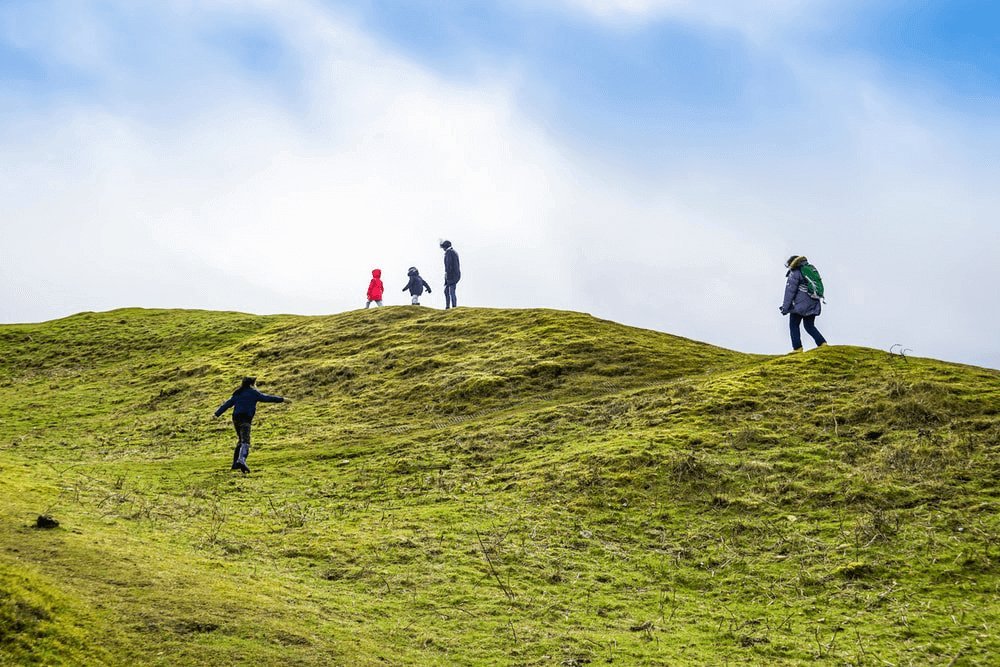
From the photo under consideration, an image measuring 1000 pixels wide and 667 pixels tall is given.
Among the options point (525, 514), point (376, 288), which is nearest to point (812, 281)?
point (525, 514)

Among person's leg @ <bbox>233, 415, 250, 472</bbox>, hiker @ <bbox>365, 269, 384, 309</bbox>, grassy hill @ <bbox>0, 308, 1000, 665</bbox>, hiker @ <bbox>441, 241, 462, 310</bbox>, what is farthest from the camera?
hiker @ <bbox>365, 269, 384, 309</bbox>

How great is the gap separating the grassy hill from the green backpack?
1912 millimetres

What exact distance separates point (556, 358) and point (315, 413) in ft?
29.0

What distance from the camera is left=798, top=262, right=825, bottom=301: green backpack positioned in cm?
3008

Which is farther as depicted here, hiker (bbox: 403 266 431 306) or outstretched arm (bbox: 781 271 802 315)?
hiker (bbox: 403 266 431 306)


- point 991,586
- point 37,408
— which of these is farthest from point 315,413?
point 991,586

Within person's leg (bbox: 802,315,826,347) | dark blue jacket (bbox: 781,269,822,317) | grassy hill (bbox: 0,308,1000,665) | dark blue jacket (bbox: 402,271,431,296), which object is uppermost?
dark blue jacket (bbox: 402,271,431,296)

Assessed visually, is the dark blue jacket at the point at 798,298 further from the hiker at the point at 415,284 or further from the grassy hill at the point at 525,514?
the hiker at the point at 415,284

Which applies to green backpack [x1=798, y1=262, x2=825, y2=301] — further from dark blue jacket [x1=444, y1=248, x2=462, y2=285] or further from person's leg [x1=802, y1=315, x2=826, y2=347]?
dark blue jacket [x1=444, y1=248, x2=462, y2=285]

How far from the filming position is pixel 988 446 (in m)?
21.2

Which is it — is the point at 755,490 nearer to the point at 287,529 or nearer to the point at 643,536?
the point at 643,536

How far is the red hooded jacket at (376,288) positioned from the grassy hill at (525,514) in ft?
34.6

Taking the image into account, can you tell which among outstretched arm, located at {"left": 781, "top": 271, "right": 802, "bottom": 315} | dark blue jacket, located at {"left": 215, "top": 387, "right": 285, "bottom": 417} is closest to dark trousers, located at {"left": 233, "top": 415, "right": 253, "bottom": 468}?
dark blue jacket, located at {"left": 215, "top": 387, "right": 285, "bottom": 417}

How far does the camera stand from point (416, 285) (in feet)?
145
